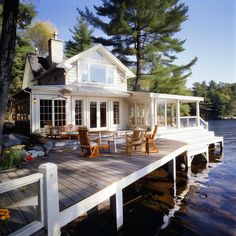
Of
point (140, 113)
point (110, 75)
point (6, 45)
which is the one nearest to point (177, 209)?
point (6, 45)

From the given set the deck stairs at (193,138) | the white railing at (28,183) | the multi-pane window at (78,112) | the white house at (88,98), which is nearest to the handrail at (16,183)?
the white railing at (28,183)

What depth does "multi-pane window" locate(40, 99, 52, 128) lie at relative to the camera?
36.4ft

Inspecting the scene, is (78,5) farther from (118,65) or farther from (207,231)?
(207,231)

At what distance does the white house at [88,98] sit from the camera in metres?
11.2

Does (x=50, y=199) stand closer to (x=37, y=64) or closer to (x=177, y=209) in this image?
(x=177, y=209)

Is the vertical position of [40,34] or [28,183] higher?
[40,34]

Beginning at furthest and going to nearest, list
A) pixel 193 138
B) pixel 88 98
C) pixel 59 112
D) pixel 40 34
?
1. pixel 40 34
2. pixel 88 98
3. pixel 193 138
4. pixel 59 112

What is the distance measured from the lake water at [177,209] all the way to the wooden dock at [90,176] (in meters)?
0.61

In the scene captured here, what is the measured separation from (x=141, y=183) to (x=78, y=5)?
18516mm

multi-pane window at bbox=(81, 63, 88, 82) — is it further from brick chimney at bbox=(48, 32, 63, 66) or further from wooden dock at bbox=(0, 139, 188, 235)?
wooden dock at bbox=(0, 139, 188, 235)

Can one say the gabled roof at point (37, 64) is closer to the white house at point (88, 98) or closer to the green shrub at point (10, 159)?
the white house at point (88, 98)

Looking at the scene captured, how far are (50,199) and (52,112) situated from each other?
9048 millimetres

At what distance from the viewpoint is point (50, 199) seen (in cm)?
292

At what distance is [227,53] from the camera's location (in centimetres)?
1675
